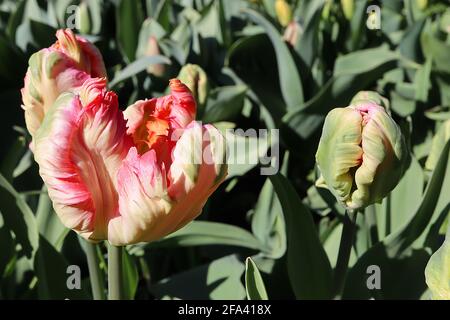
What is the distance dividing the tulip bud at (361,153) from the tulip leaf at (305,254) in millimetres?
161

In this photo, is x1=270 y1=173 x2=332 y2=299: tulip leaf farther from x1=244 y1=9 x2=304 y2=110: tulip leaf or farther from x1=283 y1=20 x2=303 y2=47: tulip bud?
x1=283 y1=20 x2=303 y2=47: tulip bud

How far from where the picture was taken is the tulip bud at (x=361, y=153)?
0.59 meters

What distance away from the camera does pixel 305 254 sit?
0.83 meters

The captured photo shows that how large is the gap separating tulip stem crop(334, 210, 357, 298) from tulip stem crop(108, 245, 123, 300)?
212 millimetres

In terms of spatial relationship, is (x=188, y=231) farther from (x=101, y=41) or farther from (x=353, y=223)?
(x=101, y=41)

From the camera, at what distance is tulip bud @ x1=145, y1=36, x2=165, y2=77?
1.28m

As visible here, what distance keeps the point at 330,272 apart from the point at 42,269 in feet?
1.11

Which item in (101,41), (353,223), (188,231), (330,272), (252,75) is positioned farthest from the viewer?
(101,41)

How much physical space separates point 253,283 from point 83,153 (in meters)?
0.24

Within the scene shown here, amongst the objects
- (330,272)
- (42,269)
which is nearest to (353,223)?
(330,272)

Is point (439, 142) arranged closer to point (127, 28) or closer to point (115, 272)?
point (115, 272)

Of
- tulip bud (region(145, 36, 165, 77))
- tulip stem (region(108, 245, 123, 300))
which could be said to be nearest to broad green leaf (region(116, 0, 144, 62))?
tulip bud (region(145, 36, 165, 77))

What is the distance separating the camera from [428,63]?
1305mm

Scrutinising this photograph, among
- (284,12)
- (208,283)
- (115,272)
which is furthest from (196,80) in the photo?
(284,12)
